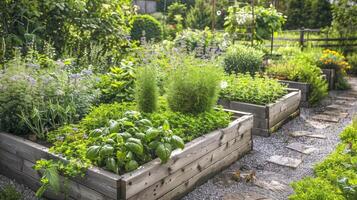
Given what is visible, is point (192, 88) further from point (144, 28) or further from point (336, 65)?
point (144, 28)

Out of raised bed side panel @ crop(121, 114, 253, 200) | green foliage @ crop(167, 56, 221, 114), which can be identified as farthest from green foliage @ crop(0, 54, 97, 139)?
raised bed side panel @ crop(121, 114, 253, 200)

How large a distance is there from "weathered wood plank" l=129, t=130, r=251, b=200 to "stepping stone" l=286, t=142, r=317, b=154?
61cm

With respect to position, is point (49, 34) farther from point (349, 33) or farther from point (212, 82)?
point (349, 33)

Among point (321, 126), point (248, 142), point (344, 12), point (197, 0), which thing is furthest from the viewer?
point (197, 0)

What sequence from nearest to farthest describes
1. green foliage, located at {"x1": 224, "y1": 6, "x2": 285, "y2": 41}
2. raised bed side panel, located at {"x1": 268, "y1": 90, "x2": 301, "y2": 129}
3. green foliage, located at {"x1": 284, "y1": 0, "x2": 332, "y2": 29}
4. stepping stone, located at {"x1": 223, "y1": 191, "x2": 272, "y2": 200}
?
1. stepping stone, located at {"x1": 223, "y1": 191, "x2": 272, "y2": 200}
2. raised bed side panel, located at {"x1": 268, "y1": 90, "x2": 301, "y2": 129}
3. green foliage, located at {"x1": 224, "y1": 6, "x2": 285, "y2": 41}
4. green foliage, located at {"x1": 284, "y1": 0, "x2": 332, "y2": 29}

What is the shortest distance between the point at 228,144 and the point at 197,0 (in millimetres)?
12278

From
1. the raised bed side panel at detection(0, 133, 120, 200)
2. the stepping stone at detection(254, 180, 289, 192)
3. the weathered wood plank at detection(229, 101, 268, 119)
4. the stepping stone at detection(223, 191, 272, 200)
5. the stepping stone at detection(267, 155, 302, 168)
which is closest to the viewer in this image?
the raised bed side panel at detection(0, 133, 120, 200)

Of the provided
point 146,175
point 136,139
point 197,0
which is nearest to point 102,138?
point 136,139

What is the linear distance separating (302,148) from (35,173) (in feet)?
9.16

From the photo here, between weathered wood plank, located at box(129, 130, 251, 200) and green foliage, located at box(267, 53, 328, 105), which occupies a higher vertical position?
green foliage, located at box(267, 53, 328, 105)

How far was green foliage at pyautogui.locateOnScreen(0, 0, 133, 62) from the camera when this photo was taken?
477 cm

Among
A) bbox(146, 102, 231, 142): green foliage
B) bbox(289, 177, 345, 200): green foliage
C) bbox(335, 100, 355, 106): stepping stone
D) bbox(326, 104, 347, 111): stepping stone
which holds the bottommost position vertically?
bbox(326, 104, 347, 111): stepping stone

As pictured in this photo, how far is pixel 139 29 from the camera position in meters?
10.5

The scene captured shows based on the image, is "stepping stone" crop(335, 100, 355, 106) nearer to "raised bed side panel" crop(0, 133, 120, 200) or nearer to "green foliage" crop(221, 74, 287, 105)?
"green foliage" crop(221, 74, 287, 105)
